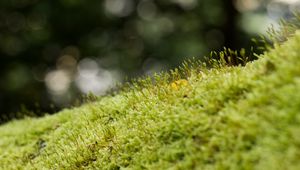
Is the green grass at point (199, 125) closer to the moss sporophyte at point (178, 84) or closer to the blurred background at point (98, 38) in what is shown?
the moss sporophyte at point (178, 84)

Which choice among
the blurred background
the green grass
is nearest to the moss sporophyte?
the green grass

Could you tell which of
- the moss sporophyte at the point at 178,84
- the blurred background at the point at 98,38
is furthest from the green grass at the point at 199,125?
the blurred background at the point at 98,38

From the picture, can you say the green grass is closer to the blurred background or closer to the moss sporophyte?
the moss sporophyte

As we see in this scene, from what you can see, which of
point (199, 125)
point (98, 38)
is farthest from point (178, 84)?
point (98, 38)

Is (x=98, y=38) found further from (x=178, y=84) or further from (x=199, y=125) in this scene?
(x=199, y=125)

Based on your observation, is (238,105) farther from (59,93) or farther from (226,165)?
(59,93)

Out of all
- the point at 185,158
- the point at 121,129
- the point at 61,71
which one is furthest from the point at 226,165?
the point at 61,71
